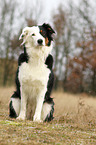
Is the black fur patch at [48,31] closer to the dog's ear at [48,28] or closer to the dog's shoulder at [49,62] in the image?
the dog's ear at [48,28]

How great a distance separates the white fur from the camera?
4.40 metres

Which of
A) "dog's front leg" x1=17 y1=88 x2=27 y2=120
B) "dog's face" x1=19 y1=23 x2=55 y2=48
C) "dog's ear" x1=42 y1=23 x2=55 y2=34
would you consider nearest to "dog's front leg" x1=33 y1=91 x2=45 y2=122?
"dog's front leg" x1=17 y1=88 x2=27 y2=120

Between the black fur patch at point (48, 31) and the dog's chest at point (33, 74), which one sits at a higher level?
the black fur patch at point (48, 31)

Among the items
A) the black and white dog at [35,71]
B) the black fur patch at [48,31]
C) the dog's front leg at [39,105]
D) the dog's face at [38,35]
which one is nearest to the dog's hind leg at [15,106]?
the black and white dog at [35,71]

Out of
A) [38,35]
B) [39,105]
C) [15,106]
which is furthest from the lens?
[15,106]

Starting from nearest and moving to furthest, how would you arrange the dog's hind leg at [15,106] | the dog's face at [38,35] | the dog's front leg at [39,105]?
the dog's face at [38,35] → the dog's front leg at [39,105] → the dog's hind leg at [15,106]

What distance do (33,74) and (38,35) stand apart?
804 millimetres

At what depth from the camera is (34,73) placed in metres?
4.41

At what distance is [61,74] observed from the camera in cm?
2428

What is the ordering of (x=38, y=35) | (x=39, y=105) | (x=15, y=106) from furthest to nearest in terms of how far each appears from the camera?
1. (x=15, y=106)
2. (x=39, y=105)
3. (x=38, y=35)

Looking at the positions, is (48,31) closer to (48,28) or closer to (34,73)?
(48,28)

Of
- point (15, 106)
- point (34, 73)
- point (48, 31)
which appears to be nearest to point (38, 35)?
point (48, 31)

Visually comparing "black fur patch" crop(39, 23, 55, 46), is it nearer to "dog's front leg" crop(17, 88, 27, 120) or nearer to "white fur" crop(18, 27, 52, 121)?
"white fur" crop(18, 27, 52, 121)

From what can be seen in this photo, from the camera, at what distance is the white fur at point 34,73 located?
4.40m
